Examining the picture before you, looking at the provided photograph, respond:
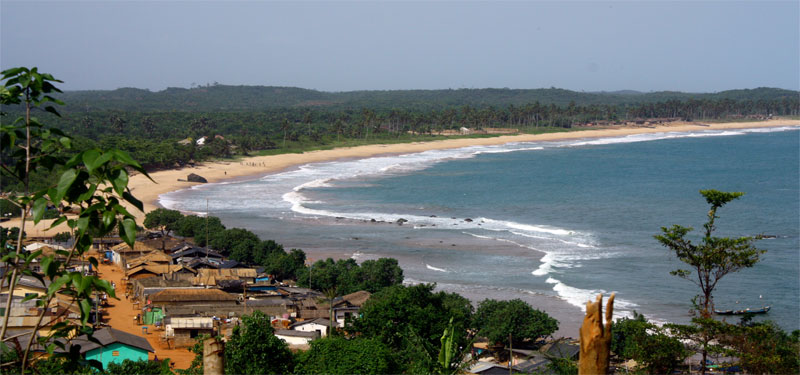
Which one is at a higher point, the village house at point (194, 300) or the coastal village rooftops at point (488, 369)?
the village house at point (194, 300)

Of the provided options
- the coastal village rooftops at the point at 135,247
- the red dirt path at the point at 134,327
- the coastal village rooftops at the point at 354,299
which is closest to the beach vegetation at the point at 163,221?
the coastal village rooftops at the point at 135,247

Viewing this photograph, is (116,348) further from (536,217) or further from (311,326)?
(536,217)

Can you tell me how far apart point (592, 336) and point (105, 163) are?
217 centimetres

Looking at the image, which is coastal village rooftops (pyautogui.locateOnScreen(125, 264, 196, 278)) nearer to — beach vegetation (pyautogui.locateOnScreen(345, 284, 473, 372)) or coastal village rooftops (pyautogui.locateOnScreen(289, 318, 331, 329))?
coastal village rooftops (pyautogui.locateOnScreen(289, 318, 331, 329))

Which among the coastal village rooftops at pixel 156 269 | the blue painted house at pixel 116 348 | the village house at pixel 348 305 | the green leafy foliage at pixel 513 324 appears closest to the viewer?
the blue painted house at pixel 116 348

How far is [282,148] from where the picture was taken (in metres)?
92.4

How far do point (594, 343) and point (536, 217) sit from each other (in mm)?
45224

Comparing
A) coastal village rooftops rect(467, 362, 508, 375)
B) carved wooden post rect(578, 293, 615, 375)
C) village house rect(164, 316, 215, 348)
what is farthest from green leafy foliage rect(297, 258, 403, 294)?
carved wooden post rect(578, 293, 615, 375)

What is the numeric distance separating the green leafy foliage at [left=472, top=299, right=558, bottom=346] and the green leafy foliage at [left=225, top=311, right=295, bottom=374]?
8231mm

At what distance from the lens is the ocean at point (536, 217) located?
29.8 metres

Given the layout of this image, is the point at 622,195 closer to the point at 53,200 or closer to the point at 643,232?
the point at 643,232

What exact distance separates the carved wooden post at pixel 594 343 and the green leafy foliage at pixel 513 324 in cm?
1786

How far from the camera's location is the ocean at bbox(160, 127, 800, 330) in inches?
1171

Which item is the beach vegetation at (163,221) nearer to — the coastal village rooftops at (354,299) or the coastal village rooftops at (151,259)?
the coastal village rooftops at (151,259)
